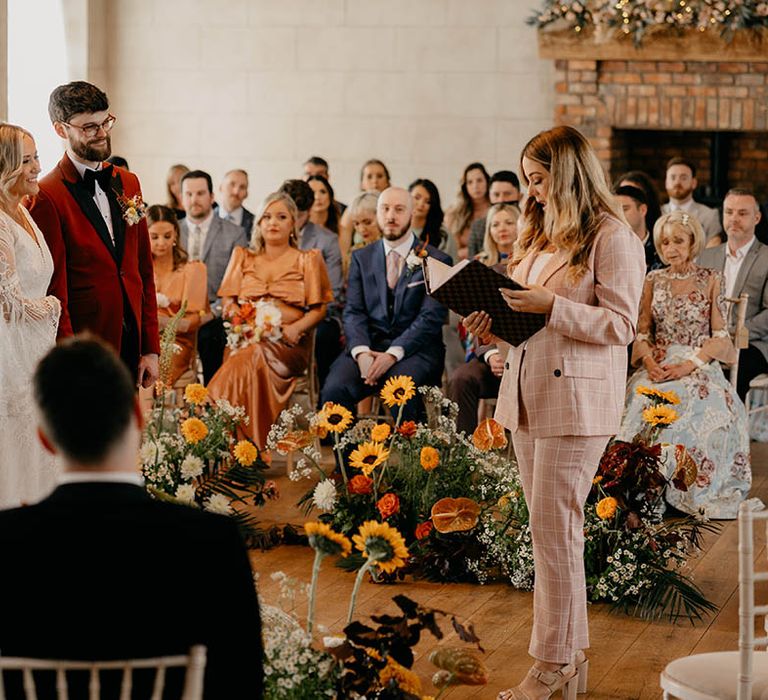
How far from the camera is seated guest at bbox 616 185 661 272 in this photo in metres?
6.75

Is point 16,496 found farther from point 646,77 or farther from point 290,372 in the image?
point 646,77

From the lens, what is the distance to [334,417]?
4695mm

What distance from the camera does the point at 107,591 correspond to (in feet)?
5.32

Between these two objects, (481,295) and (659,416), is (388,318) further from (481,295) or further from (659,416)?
(481,295)

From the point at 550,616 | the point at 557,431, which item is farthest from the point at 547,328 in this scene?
the point at 550,616

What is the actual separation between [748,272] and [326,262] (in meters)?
2.31

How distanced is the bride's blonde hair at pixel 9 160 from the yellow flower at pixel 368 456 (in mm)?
1435

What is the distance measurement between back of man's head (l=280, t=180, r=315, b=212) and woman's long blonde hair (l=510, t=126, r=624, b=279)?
165 inches

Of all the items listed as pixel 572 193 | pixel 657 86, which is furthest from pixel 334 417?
pixel 657 86

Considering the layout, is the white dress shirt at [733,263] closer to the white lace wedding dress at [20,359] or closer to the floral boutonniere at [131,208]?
the floral boutonniere at [131,208]

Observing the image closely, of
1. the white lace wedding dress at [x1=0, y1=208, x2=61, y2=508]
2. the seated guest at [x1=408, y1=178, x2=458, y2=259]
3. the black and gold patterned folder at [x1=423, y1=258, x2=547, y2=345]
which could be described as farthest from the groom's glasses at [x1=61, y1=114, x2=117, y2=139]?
the seated guest at [x1=408, y1=178, x2=458, y2=259]

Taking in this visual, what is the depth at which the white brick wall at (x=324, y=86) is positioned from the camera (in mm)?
9719

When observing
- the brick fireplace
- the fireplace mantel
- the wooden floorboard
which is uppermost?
the fireplace mantel

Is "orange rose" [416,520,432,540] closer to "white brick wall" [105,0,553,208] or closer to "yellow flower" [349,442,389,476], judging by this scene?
"yellow flower" [349,442,389,476]
